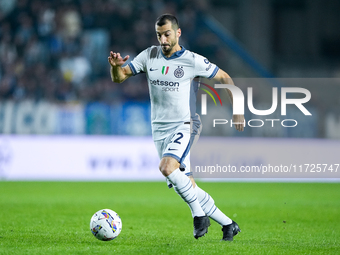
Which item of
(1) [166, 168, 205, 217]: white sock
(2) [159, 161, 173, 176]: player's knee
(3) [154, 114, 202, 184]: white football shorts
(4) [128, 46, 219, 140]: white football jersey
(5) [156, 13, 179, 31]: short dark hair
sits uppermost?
(5) [156, 13, 179, 31]: short dark hair

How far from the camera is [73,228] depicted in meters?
6.68

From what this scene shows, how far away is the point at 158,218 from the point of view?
800 centimetres

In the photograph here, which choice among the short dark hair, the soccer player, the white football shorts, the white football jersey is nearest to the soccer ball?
the soccer player

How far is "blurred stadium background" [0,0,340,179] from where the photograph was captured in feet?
47.1

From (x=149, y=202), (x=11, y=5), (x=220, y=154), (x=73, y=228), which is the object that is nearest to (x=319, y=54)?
(x=220, y=154)

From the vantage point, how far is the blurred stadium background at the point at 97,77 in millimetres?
14359

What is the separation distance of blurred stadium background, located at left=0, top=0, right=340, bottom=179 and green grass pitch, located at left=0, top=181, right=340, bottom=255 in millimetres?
1115

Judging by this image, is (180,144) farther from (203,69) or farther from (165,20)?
(165,20)

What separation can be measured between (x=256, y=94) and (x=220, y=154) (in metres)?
2.21

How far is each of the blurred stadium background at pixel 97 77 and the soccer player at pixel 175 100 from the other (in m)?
8.60

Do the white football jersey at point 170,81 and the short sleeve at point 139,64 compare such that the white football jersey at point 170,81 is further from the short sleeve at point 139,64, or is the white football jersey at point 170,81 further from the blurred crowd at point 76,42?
the blurred crowd at point 76,42

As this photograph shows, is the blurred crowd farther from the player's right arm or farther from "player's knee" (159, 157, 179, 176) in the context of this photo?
"player's knee" (159, 157, 179, 176)

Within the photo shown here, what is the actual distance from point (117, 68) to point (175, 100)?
0.70m

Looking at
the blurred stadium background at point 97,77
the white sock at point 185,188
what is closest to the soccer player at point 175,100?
the white sock at point 185,188
